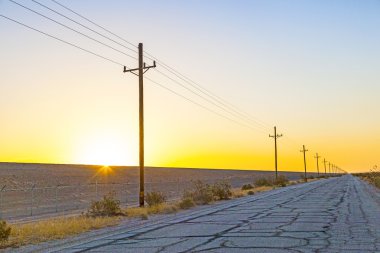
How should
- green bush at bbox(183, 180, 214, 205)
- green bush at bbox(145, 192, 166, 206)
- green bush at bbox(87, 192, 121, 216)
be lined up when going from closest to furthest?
green bush at bbox(87, 192, 121, 216) → green bush at bbox(145, 192, 166, 206) → green bush at bbox(183, 180, 214, 205)

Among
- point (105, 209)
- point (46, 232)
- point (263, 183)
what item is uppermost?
point (263, 183)

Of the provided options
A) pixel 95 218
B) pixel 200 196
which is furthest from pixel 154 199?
pixel 95 218

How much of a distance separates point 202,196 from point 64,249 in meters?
23.6

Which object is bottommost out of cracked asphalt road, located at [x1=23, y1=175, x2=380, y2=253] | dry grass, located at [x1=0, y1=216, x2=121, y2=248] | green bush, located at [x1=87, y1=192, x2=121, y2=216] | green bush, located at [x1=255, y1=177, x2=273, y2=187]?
dry grass, located at [x1=0, y1=216, x2=121, y2=248]

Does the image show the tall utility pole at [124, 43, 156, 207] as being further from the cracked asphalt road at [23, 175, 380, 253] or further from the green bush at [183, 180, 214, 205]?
the cracked asphalt road at [23, 175, 380, 253]

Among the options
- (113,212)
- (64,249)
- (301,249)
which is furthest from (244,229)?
(113,212)

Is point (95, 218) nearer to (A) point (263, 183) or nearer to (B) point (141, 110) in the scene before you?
(B) point (141, 110)

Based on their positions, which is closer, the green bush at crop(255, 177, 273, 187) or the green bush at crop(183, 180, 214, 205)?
the green bush at crop(183, 180, 214, 205)

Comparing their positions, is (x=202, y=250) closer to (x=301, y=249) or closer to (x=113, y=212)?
(x=301, y=249)

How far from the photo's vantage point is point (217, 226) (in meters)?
17.6

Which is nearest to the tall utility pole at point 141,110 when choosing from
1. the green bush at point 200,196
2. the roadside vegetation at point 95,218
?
the roadside vegetation at point 95,218

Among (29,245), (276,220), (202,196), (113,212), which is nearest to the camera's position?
(29,245)

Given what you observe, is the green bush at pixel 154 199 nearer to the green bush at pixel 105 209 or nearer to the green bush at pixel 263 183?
the green bush at pixel 105 209

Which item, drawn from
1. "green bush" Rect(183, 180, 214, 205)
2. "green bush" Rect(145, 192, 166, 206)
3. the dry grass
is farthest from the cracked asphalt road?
"green bush" Rect(183, 180, 214, 205)
